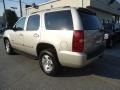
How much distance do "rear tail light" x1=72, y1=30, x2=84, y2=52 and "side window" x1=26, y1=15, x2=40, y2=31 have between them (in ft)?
5.60

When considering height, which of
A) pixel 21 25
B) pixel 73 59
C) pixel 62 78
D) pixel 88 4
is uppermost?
pixel 88 4

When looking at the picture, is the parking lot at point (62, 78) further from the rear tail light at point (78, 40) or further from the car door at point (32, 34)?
the rear tail light at point (78, 40)

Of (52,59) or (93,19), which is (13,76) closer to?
(52,59)

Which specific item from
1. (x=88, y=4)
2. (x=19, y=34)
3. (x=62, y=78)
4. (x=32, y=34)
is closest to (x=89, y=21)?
(x=62, y=78)

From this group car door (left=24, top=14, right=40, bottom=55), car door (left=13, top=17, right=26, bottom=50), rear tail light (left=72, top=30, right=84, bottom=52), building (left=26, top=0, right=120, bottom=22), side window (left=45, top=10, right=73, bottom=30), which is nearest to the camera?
rear tail light (left=72, top=30, right=84, bottom=52)

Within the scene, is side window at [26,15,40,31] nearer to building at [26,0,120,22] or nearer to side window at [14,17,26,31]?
side window at [14,17,26,31]

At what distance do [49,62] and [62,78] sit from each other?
0.65 metres

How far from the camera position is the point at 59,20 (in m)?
5.21

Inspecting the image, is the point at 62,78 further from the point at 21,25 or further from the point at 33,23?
the point at 21,25

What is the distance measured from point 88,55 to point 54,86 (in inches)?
48.8

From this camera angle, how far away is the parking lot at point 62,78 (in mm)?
4754

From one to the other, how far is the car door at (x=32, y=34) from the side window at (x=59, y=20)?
512mm

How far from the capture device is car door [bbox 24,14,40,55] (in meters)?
5.95

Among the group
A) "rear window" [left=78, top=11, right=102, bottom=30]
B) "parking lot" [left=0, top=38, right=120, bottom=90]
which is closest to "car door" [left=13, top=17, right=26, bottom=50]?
"parking lot" [left=0, top=38, right=120, bottom=90]
